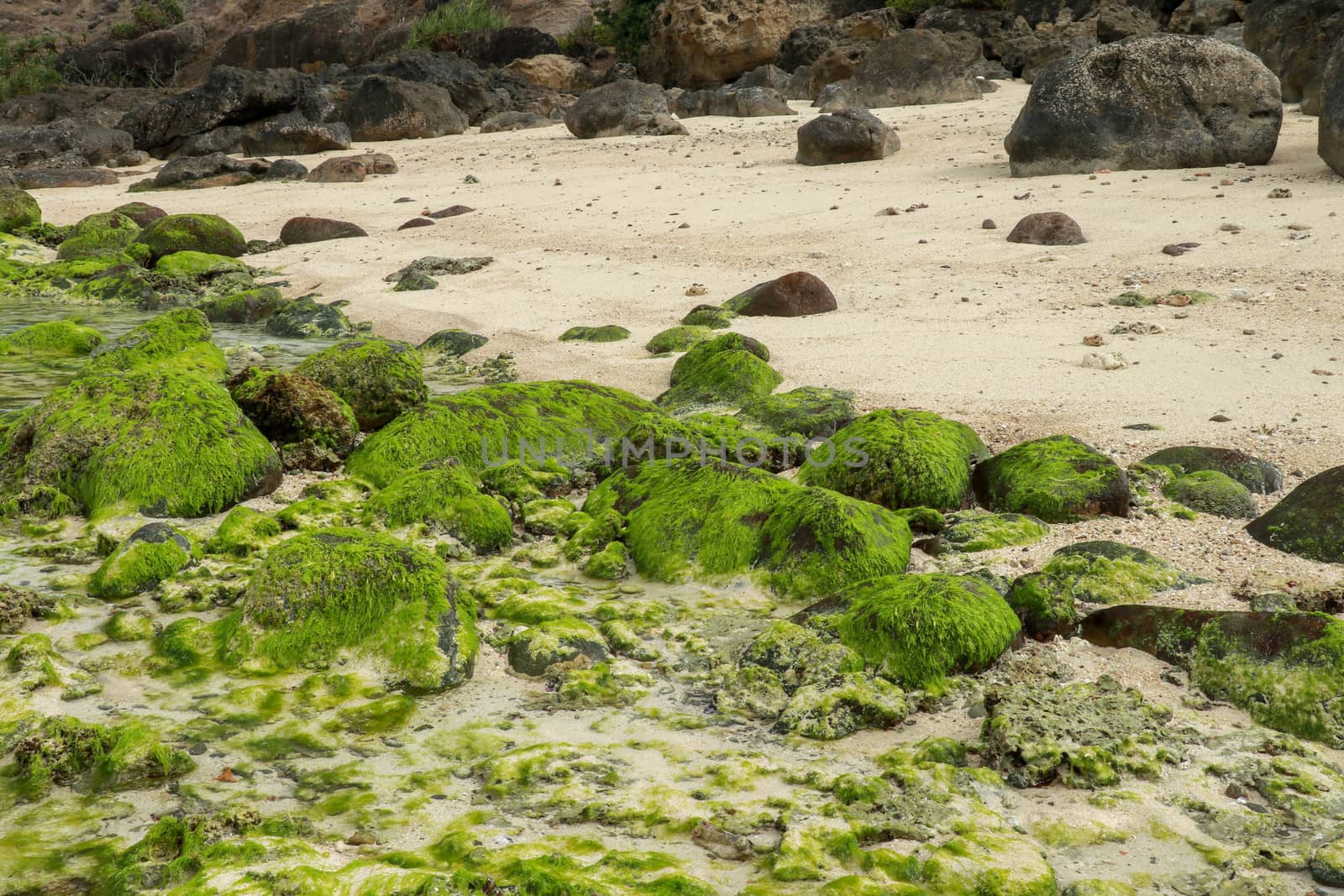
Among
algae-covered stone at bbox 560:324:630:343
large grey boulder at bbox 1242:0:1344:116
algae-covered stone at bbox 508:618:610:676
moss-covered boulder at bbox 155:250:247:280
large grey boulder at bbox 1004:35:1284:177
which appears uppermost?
large grey boulder at bbox 1242:0:1344:116

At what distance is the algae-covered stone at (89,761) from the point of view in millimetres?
3135

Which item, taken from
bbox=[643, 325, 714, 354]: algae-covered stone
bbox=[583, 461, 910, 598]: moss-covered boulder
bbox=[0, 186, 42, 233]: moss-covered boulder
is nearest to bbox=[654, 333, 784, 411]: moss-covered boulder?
bbox=[643, 325, 714, 354]: algae-covered stone

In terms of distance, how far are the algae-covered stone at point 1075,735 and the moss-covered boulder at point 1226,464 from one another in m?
1.88

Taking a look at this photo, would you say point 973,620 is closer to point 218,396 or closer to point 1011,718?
point 1011,718

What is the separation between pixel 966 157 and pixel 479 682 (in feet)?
34.3

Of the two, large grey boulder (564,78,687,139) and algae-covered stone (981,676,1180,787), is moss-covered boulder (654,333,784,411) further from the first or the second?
large grey boulder (564,78,687,139)

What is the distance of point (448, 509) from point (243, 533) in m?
0.87

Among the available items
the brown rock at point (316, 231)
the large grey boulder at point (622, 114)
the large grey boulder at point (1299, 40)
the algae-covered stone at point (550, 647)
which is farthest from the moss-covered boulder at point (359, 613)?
the large grey boulder at point (622, 114)

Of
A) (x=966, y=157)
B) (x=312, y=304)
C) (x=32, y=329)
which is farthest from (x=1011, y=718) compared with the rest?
(x=966, y=157)

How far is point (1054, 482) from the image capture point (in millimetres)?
4840

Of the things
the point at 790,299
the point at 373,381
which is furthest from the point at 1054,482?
the point at 373,381

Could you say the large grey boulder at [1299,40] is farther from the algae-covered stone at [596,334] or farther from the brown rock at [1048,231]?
the algae-covered stone at [596,334]

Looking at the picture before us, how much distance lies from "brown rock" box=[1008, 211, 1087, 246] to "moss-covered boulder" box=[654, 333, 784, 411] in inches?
128

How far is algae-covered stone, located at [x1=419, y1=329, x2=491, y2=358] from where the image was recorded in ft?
26.2
